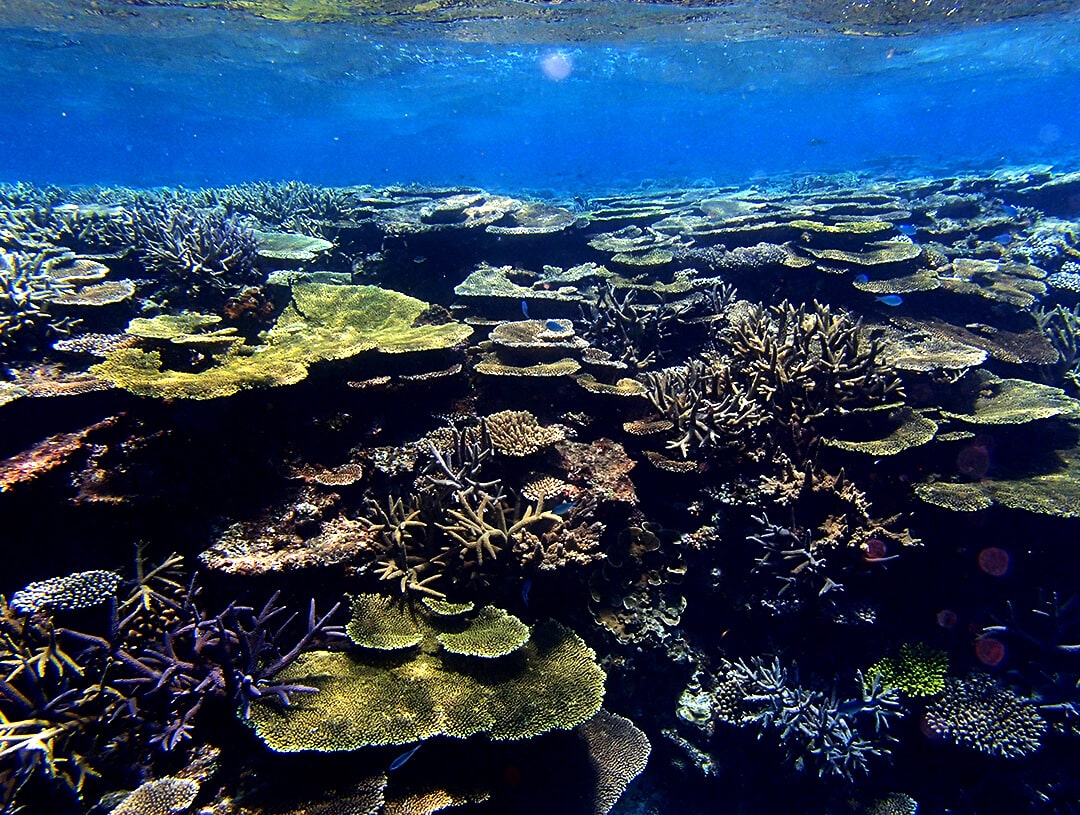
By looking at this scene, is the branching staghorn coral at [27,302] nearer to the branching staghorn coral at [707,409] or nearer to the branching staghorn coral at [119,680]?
the branching staghorn coral at [119,680]

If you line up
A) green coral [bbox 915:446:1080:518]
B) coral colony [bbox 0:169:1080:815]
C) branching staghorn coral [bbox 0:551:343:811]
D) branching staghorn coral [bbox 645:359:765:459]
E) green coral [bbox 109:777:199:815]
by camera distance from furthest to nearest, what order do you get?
branching staghorn coral [bbox 645:359:765:459] < green coral [bbox 915:446:1080:518] < coral colony [bbox 0:169:1080:815] < branching staghorn coral [bbox 0:551:343:811] < green coral [bbox 109:777:199:815]

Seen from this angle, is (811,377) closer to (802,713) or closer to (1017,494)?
(1017,494)

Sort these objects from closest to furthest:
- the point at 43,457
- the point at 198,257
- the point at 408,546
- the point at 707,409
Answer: the point at 43,457 < the point at 408,546 < the point at 707,409 < the point at 198,257

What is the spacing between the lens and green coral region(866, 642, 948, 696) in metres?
4.62

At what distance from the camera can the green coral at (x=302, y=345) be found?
158 inches

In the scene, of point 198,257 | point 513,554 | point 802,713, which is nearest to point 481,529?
point 513,554

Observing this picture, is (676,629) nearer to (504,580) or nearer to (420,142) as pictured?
(504,580)

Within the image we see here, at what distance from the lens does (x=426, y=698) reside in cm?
335

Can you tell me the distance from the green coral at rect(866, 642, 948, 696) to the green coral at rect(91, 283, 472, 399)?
5.03 meters

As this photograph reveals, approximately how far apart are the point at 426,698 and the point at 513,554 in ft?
3.84

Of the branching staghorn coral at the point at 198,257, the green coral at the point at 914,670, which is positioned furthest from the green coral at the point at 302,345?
the green coral at the point at 914,670

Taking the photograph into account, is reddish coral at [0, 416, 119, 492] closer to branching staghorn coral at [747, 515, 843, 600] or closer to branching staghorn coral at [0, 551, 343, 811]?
branching staghorn coral at [0, 551, 343, 811]

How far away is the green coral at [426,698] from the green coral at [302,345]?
2181 millimetres

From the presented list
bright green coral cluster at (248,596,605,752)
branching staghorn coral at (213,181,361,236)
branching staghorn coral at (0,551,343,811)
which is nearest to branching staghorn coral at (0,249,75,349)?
branching staghorn coral at (0,551,343,811)
